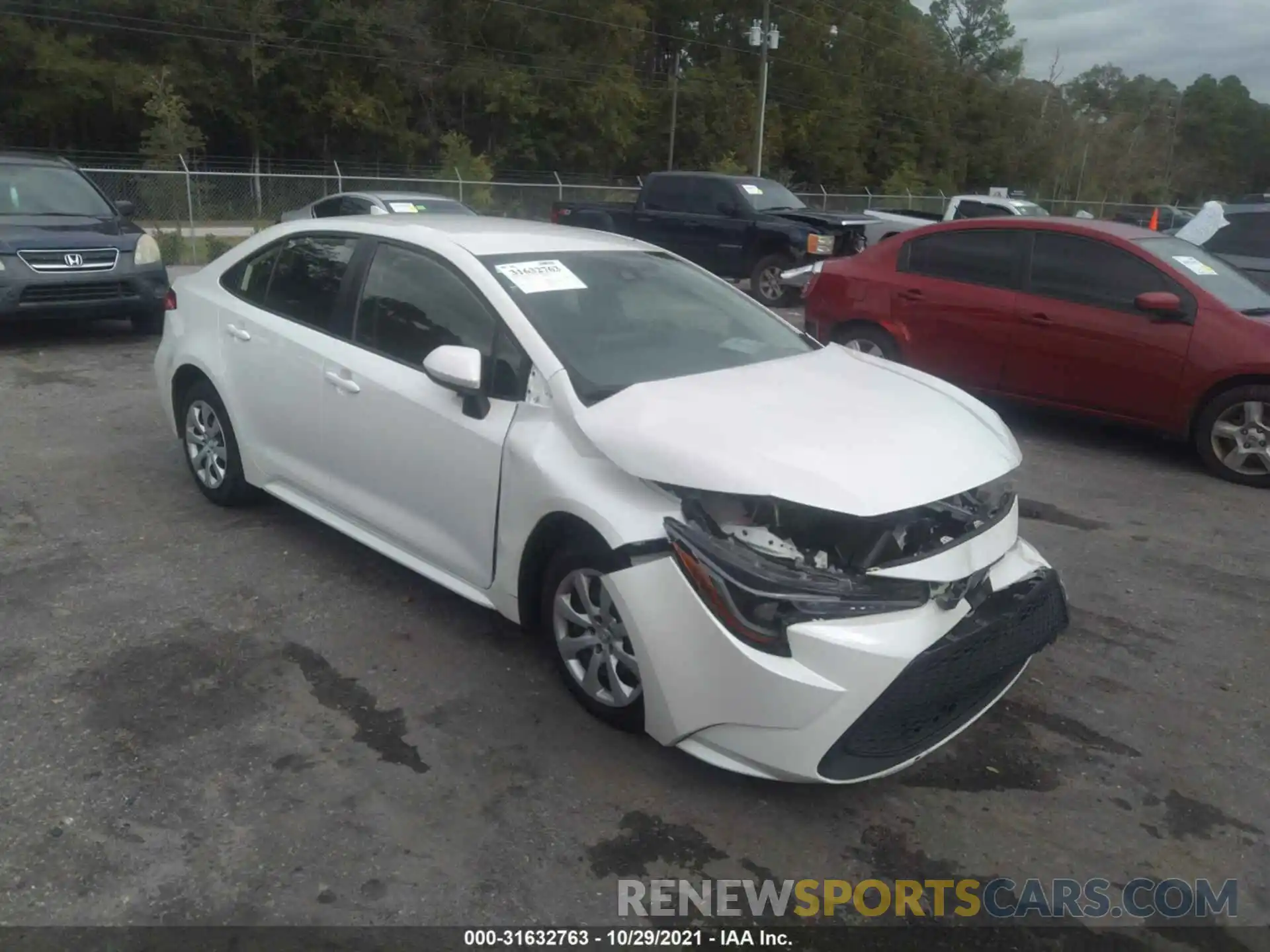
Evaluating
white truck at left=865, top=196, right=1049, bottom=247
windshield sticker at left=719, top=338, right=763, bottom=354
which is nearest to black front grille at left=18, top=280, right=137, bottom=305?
windshield sticker at left=719, top=338, right=763, bottom=354

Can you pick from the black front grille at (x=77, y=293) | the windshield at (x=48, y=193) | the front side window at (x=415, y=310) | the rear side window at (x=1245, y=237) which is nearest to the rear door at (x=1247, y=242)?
the rear side window at (x=1245, y=237)

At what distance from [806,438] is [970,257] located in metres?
5.20

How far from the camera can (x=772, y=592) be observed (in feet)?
10.0

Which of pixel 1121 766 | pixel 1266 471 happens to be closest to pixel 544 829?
pixel 1121 766

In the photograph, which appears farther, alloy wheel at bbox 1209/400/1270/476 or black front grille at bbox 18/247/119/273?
black front grille at bbox 18/247/119/273

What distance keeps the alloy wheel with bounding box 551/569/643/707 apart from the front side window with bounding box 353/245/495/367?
102 centimetres

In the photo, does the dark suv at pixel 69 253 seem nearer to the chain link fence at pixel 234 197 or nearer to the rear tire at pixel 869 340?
the chain link fence at pixel 234 197

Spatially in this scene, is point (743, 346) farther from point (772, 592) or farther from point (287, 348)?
point (287, 348)

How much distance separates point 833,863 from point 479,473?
1774mm

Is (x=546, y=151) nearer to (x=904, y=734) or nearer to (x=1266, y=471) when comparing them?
(x=1266, y=471)

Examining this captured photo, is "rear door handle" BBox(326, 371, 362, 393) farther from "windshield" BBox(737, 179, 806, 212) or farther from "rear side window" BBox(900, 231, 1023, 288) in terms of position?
"windshield" BBox(737, 179, 806, 212)

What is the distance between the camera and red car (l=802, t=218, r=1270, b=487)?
22.5 ft

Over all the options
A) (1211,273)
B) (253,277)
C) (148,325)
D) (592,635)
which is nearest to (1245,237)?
(1211,273)

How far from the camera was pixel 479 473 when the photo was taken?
3889 mm
